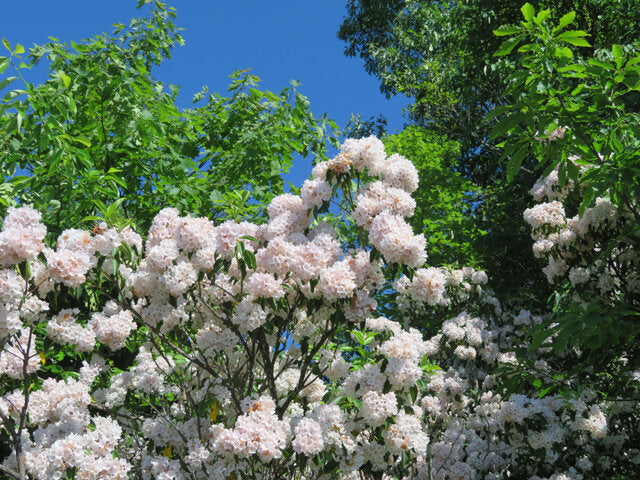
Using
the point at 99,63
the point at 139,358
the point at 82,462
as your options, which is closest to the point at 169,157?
the point at 99,63

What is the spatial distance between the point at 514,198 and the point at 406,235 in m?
9.78

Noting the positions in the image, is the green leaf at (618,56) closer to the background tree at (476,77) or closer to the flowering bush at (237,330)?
the flowering bush at (237,330)

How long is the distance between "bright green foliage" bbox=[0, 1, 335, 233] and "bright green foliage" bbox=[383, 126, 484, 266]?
519 cm

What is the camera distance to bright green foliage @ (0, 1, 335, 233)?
609 centimetres

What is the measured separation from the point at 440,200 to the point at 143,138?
899 cm

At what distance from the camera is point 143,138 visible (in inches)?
289

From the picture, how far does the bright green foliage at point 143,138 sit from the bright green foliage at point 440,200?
519cm

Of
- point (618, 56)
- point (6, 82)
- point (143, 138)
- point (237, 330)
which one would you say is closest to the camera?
point (237, 330)

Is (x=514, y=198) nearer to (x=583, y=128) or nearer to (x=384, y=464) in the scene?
(x=583, y=128)

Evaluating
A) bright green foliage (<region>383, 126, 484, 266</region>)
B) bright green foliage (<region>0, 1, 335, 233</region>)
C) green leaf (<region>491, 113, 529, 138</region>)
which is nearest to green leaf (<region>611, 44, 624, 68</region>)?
green leaf (<region>491, 113, 529, 138</region>)

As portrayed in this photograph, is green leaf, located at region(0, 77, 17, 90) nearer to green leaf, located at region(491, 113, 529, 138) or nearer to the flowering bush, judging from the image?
the flowering bush

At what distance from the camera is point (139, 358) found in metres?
4.59

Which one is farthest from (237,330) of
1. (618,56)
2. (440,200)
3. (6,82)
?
(440,200)

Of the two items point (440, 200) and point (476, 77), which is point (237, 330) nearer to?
point (440, 200)
